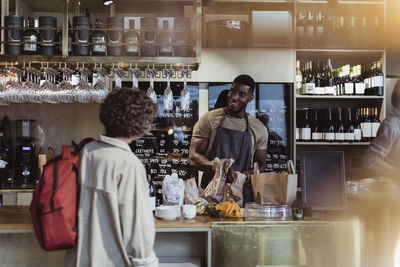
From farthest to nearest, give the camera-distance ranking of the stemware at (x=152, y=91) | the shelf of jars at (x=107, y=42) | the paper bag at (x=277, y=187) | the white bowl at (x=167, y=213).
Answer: the stemware at (x=152, y=91)
the shelf of jars at (x=107, y=42)
the paper bag at (x=277, y=187)
the white bowl at (x=167, y=213)

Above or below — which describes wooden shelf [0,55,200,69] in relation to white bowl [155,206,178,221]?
above

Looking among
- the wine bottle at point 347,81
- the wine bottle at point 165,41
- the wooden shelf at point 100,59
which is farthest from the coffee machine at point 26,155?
the wine bottle at point 347,81

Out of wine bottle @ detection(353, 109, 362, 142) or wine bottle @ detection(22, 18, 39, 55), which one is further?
wine bottle @ detection(353, 109, 362, 142)

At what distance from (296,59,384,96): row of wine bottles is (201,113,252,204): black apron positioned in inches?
33.5

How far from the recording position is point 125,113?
1879mm

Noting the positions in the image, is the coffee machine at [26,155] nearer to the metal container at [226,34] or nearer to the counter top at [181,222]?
the counter top at [181,222]

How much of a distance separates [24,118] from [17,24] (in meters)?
1.63

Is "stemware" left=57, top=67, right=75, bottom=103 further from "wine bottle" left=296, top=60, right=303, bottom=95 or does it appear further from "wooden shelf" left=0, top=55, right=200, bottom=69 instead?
"wine bottle" left=296, top=60, right=303, bottom=95

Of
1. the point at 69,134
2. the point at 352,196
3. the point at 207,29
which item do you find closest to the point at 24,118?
the point at 69,134

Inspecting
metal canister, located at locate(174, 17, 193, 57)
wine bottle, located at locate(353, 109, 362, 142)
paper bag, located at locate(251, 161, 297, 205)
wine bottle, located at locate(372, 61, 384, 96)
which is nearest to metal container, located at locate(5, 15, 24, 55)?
metal canister, located at locate(174, 17, 193, 57)

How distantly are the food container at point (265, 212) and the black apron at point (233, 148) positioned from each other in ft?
4.83

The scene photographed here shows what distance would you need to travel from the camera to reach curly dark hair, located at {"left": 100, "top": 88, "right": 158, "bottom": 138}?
6.16 ft

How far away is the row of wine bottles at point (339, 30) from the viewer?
4.49 meters

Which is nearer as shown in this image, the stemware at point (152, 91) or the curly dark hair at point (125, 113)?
the curly dark hair at point (125, 113)
